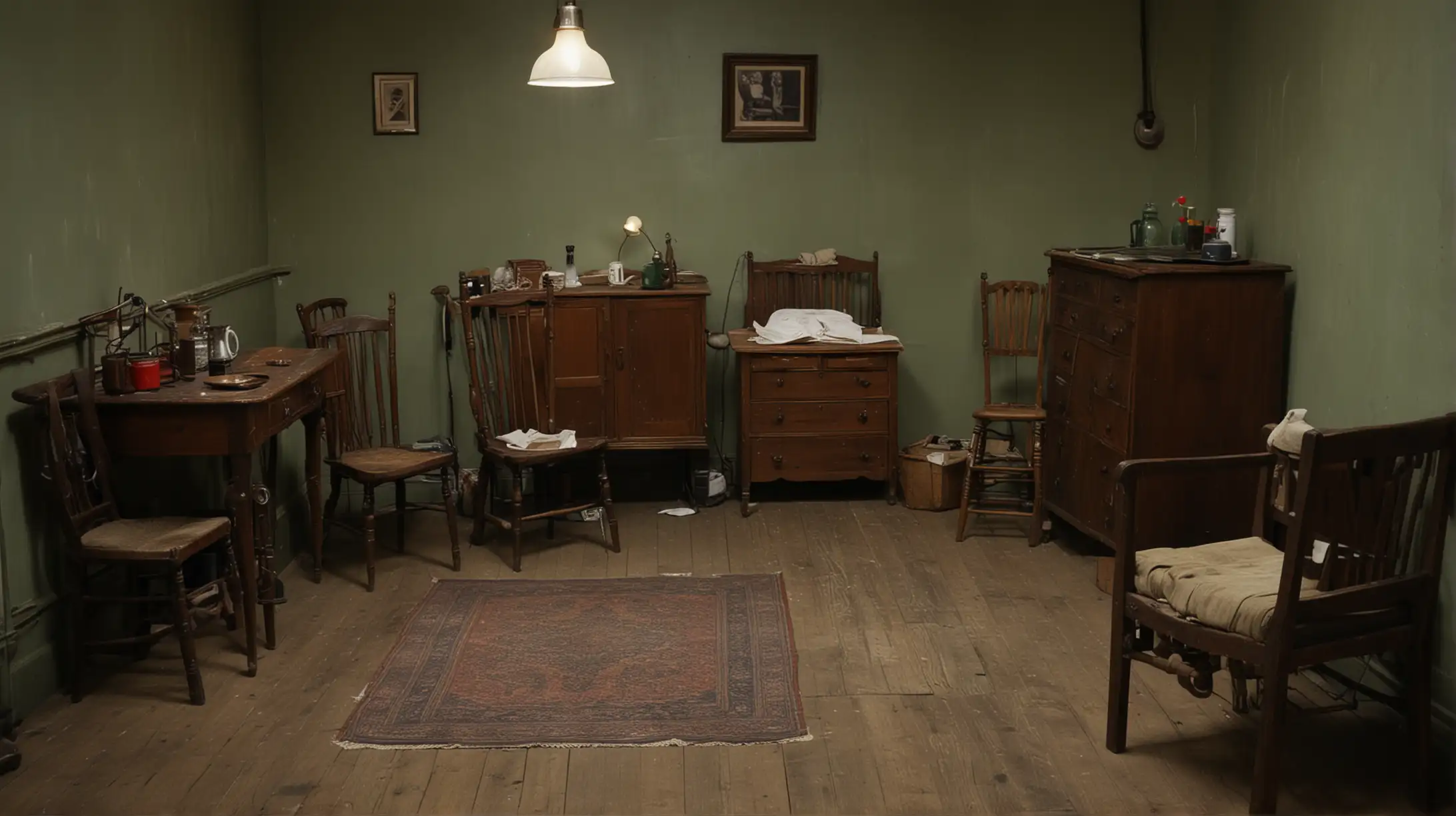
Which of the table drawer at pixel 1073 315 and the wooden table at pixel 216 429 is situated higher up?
the table drawer at pixel 1073 315

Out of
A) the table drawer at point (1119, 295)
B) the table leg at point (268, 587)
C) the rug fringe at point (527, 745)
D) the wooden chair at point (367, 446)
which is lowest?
the rug fringe at point (527, 745)

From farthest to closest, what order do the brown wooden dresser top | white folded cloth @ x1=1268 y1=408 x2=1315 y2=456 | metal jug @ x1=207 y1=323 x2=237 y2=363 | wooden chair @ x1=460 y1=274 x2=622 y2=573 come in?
wooden chair @ x1=460 y1=274 x2=622 y2=573 → the brown wooden dresser top → metal jug @ x1=207 y1=323 x2=237 y2=363 → white folded cloth @ x1=1268 y1=408 x2=1315 y2=456

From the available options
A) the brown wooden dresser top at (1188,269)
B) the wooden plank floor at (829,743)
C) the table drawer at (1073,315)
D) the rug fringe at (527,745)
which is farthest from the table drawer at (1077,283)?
the rug fringe at (527,745)

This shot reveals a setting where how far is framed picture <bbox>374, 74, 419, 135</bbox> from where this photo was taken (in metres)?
6.46

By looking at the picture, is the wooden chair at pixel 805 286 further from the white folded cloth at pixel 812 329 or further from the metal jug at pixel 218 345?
the metal jug at pixel 218 345

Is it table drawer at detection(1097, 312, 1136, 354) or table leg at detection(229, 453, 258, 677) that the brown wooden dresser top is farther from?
table leg at detection(229, 453, 258, 677)

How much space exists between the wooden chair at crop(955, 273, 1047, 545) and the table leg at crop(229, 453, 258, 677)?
2.95 m

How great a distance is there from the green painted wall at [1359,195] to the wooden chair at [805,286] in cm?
171

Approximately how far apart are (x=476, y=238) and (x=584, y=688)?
2.88m

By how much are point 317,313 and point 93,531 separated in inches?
91.9

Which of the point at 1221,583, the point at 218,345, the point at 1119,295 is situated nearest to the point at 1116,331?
the point at 1119,295

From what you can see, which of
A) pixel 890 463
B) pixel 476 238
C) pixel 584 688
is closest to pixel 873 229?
pixel 890 463

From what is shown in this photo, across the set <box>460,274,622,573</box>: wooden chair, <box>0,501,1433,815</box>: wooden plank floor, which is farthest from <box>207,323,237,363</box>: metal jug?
<box>460,274,622,573</box>: wooden chair

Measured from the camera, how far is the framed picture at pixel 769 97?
21.4 feet
